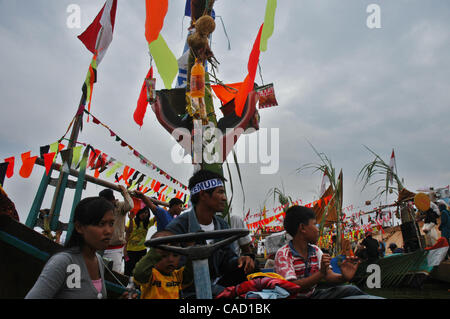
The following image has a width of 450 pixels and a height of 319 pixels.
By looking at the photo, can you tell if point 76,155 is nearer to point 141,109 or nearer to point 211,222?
point 141,109

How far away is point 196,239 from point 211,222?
3.15 feet

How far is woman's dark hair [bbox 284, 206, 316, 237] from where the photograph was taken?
2439 millimetres

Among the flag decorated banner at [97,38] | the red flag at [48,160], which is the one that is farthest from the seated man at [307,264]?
the flag decorated banner at [97,38]

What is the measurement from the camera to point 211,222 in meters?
2.52

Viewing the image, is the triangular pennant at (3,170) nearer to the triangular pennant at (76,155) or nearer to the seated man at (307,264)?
the triangular pennant at (76,155)

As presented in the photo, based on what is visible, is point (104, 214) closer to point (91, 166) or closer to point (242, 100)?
point (242, 100)

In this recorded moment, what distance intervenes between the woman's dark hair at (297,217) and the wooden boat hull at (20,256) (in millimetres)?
1474

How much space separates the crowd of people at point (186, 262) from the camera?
5.25ft

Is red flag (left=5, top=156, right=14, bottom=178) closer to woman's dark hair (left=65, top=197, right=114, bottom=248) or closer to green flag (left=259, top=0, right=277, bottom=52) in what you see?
woman's dark hair (left=65, top=197, right=114, bottom=248)

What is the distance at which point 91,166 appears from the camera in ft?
18.6

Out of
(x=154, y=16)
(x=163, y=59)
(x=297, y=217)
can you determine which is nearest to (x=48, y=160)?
(x=163, y=59)

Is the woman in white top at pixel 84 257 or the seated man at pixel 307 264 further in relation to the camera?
the seated man at pixel 307 264
